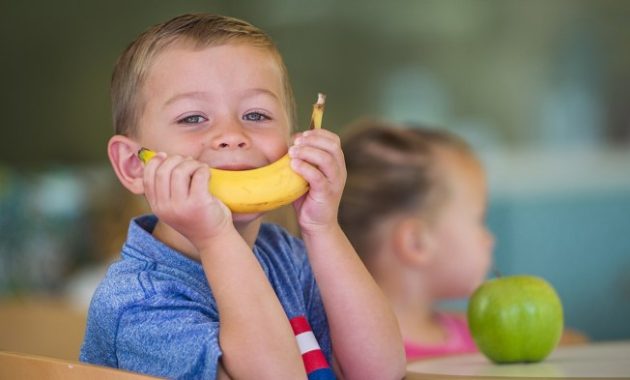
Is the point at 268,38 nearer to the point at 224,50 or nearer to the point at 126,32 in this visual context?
the point at 224,50

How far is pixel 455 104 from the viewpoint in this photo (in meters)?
4.50

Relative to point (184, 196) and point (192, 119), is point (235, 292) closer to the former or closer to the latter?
point (184, 196)

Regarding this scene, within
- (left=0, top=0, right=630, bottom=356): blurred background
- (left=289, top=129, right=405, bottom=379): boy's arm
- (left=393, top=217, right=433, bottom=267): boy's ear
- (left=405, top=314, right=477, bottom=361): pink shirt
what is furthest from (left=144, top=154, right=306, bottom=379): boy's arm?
(left=0, top=0, right=630, bottom=356): blurred background

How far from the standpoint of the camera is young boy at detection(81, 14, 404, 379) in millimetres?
1002

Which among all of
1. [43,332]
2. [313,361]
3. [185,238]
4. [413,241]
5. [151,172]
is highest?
[151,172]

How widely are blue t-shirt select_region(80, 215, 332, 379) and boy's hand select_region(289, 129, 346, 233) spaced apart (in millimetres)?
125

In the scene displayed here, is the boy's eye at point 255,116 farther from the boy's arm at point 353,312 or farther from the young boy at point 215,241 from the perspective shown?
the boy's arm at point 353,312

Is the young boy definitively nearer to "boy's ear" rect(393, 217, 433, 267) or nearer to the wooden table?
the wooden table

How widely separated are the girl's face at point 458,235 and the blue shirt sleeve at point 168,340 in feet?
3.08

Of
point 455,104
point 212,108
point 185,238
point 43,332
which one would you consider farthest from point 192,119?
point 455,104

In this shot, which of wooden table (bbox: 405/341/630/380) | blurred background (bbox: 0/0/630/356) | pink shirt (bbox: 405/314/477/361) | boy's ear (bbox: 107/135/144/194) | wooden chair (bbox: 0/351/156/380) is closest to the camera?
wooden chair (bbox: 0/351/156/380)

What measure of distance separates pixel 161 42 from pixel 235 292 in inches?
12.4

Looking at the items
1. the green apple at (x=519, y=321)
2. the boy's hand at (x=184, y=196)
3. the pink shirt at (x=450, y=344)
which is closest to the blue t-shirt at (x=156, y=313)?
the boy's hand at (x=184, y=196)

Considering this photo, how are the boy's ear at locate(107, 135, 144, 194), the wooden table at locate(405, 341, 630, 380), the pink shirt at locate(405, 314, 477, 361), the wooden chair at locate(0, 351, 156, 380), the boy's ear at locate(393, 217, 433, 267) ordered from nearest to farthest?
the wooden chair at locate(0, 351, 156, 380) < the wooden table at locate(405, 341, 630, 380) < the boy's ear at locate(107, 135, 144, 194) < the pink shirt at locate(405, 314, 477, 361) < the boy's ear at locate(393, 217, 433, 267)
